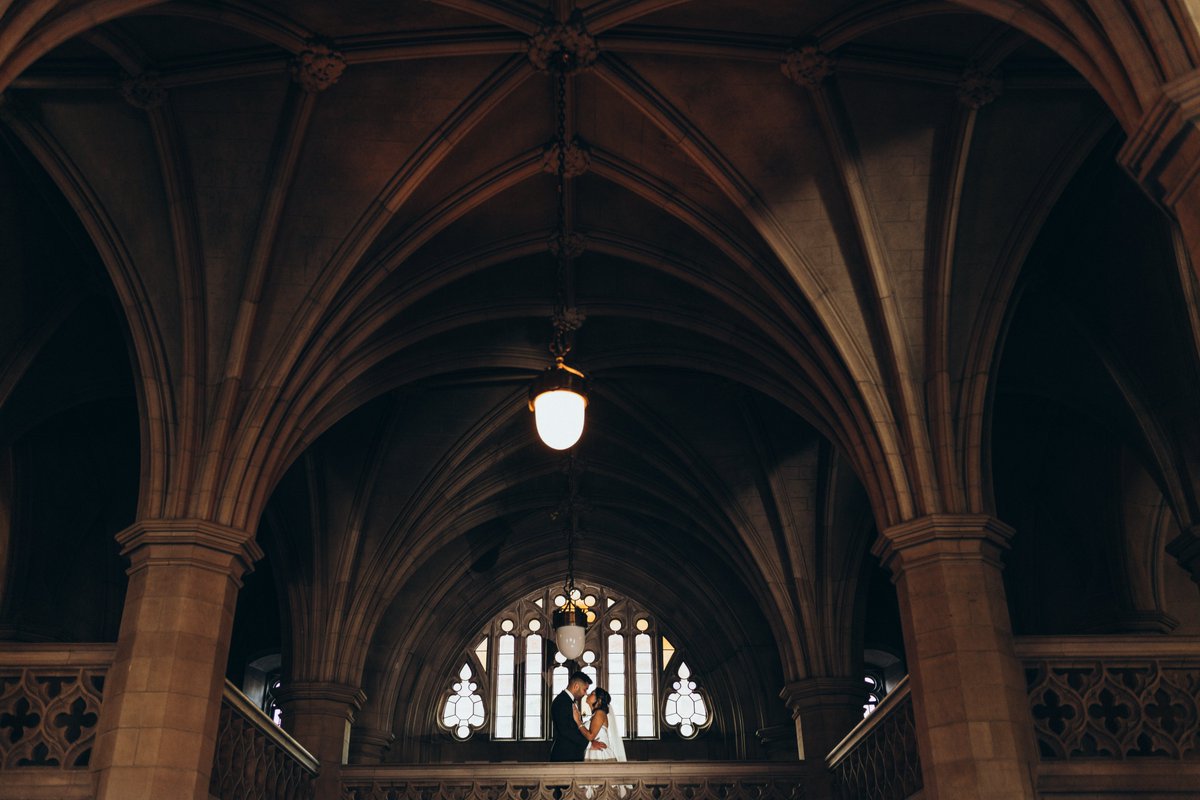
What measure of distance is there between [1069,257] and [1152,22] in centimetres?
707

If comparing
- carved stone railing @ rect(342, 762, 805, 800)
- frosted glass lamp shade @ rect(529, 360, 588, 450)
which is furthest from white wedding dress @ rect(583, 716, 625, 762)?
frosted glass lamp shade @ rect(529, 360, 588, 450)

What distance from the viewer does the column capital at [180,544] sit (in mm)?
11227

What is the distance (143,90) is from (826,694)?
1200cm

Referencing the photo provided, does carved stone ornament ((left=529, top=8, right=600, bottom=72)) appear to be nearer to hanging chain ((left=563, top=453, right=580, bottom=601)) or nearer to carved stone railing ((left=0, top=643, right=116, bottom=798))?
carved stone railing ((left=0, top=643, right=116, bottom=798))

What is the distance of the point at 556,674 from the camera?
21.8m

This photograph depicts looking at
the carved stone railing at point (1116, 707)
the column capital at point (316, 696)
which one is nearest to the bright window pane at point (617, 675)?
the column capital at point (316, 696)

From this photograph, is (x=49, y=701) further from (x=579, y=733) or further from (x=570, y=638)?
(x=579, y=733)

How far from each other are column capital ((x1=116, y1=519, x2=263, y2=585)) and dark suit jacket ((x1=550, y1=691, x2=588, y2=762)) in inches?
241

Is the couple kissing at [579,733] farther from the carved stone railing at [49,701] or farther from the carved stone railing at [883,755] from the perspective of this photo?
the carved stone railing at [49,701]

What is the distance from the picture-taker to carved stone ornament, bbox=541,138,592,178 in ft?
43.1

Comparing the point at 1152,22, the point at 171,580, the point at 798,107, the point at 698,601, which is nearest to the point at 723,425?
the point at 698,601

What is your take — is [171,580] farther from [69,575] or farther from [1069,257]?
[1069,257]

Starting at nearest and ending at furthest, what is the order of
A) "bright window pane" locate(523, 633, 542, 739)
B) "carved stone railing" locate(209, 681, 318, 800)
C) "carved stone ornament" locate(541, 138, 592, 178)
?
"carved stone railing" locate(209, 681, 318, 800) < "carved stone ornament" locate(541, 138, 592, 178) < "bright window pane" locate(523, 633, 542, 739)

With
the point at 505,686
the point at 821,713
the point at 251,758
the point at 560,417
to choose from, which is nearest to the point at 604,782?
the point at 821,713
